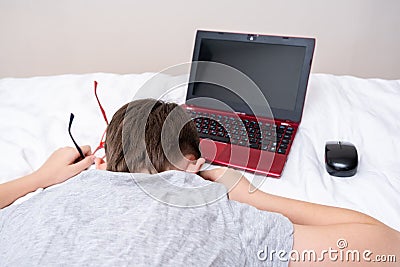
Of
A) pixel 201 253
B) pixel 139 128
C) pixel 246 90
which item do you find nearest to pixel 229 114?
pixel 246 90

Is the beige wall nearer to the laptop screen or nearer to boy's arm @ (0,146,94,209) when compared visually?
the laptop screen

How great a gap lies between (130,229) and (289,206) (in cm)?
31

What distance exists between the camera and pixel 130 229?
0.58 metres

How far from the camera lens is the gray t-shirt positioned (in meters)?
0.57

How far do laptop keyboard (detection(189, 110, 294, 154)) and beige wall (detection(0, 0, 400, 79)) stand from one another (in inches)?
29.8

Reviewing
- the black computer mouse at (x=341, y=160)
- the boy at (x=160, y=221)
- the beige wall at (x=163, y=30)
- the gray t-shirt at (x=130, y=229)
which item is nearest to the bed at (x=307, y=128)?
the black computer mouse at (x=341, y=160)

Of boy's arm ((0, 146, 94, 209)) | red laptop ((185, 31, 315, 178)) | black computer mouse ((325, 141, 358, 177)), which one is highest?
red laptop ((185, 31, 315, 178))

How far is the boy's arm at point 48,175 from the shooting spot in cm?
87

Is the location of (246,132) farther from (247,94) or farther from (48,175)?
(48,175)

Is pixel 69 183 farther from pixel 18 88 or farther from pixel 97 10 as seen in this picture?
pixel 97 10

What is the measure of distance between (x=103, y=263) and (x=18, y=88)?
882 mm

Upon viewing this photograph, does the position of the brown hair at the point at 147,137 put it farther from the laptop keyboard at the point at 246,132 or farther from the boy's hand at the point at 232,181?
the laptop keyboard at the point at 246,132

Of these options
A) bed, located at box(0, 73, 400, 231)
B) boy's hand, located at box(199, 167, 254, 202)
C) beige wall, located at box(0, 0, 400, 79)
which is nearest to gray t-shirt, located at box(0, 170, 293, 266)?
boy's hand, located at box(199, 167, 254, 202)

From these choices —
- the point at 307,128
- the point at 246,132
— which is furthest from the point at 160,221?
the point at 307,128
